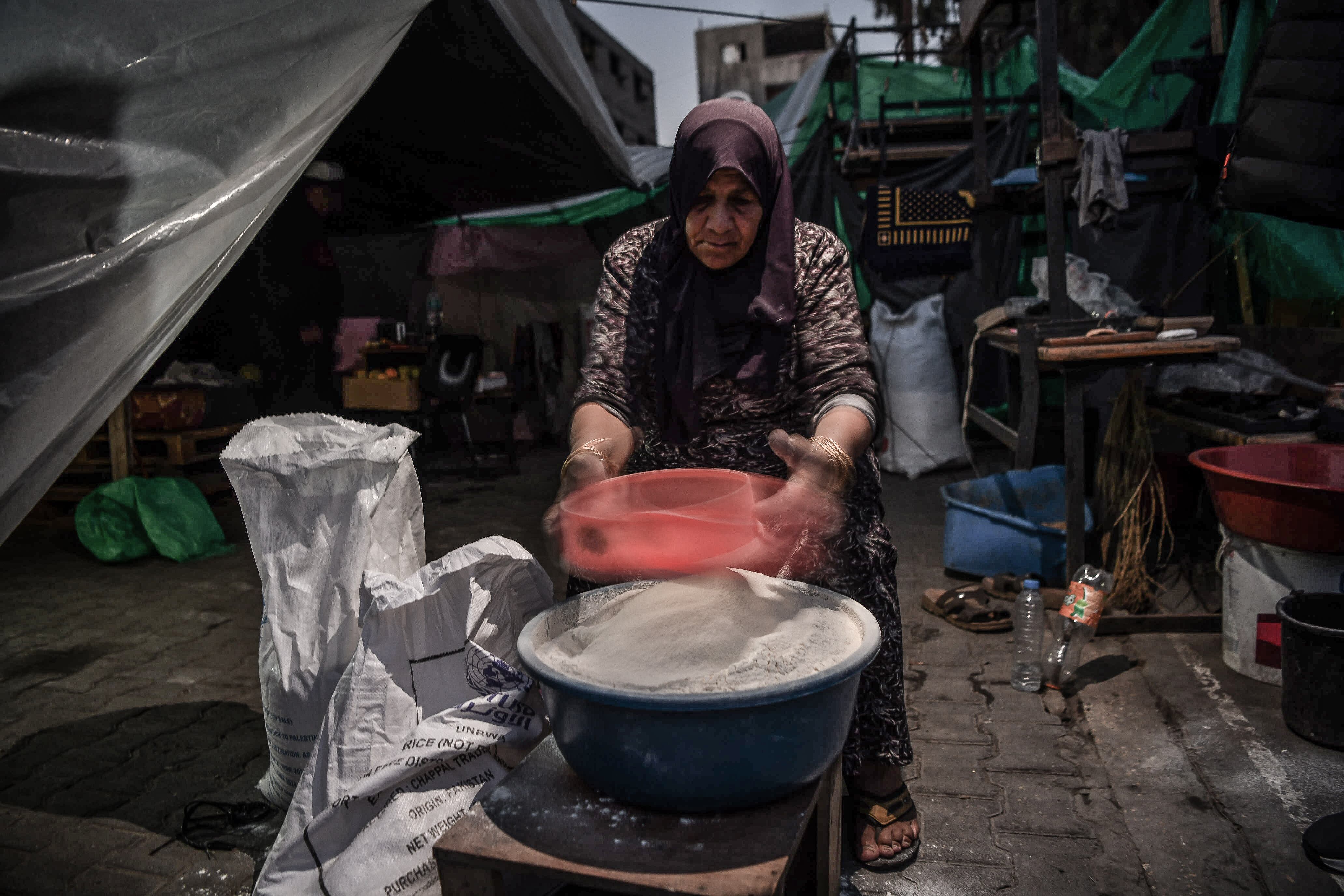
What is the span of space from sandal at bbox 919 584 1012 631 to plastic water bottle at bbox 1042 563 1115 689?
43 centimetres

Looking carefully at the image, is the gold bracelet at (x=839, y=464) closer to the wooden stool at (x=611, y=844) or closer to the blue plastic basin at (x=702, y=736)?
the blue plastic basin at (x=702, y=736)

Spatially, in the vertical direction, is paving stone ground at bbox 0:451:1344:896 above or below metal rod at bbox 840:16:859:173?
below

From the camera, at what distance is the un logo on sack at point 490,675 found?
Result: 5.77 ft

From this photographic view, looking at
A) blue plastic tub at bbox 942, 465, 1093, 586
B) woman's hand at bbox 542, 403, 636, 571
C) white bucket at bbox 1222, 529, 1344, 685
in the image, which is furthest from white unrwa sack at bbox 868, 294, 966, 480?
woman's hand at bbox 542, 403, 636, 571

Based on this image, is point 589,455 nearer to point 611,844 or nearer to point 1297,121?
point 611,844

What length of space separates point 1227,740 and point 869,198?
561cm

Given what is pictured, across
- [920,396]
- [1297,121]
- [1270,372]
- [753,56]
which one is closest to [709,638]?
[1297,121]

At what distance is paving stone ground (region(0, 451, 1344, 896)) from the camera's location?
189cm

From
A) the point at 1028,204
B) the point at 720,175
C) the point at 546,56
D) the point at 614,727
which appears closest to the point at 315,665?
the point at 614,727

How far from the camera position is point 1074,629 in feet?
9.25

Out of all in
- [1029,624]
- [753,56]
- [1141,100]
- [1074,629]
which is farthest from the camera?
[753,56]

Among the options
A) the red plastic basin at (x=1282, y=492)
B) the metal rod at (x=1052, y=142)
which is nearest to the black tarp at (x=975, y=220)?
the metal rod at (x=1052, y=142)

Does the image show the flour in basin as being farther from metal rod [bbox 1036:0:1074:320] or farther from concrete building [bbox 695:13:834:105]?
concrete building [bbox 695:13:834:105]

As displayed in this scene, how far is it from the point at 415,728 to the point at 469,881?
0.58 m
